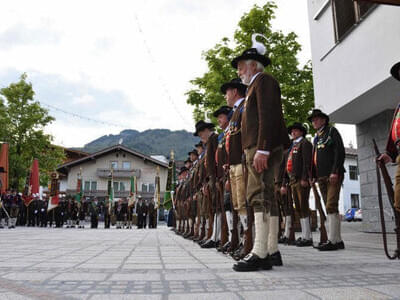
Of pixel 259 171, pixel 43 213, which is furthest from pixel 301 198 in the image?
pixel 43 213

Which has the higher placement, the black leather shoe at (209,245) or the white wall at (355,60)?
the white wall at (355,60)

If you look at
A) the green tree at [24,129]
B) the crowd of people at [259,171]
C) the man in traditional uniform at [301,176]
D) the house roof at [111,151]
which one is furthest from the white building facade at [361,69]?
the house roof at [111,151]

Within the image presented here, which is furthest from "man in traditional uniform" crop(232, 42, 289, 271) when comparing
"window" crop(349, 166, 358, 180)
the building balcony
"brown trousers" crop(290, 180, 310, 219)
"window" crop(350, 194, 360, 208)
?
"window" crop(350, 194, 360, 208)

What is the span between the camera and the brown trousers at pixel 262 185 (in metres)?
3.74

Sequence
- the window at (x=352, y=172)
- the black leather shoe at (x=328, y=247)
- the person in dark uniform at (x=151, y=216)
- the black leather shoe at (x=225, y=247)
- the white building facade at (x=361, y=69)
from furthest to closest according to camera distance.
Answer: the window at (x=352, y=172) → the person in dark uniform at (x=151, y=216) → the white building facade at (x=361, y=69) → the black leather shoe at (x=328, y=247) → the black leather shoe at (x=225, y=247)

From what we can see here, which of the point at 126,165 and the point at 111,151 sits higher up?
the point at 111,151

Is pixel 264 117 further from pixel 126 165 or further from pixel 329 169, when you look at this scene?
pixel 126 165

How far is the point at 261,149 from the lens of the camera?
365 centimetres

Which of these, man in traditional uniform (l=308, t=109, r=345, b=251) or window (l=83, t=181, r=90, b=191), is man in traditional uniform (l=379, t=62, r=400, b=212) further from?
window (l=83, t=181, r=90, b=191)

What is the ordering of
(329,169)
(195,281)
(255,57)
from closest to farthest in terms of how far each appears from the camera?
(195,281) < (255,57) < (329,169)

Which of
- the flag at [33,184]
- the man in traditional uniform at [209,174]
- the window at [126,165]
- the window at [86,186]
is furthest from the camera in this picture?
the window at [126,165]

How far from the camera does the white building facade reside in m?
7.86

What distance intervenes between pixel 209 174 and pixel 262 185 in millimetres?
2628

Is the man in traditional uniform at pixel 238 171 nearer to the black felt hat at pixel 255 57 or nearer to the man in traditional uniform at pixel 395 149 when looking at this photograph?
the black felt hat at pixel 255 57
